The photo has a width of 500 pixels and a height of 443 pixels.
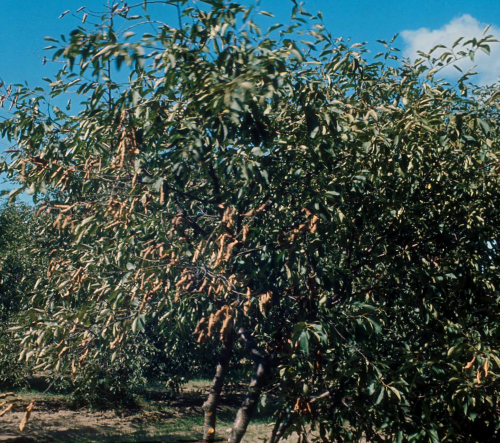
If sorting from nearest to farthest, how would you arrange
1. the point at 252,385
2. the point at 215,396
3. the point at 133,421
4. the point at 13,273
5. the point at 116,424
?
the point at 252,385, the point at 215,396, the point at 116,424, the point at 133,421, the point at 13,273

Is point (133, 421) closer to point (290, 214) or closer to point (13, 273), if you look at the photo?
point (13, 273)

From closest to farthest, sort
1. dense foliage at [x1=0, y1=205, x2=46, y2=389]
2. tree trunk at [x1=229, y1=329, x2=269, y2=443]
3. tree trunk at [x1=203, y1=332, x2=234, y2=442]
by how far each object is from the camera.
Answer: tree trunk at [x1=229, y1=329, x2=269, y2=443] → tree trunk at [x1=203, y1=332, x2=234, y2=442] → dense foliage at [x1=0, y1=205, x2=46, y2=389]

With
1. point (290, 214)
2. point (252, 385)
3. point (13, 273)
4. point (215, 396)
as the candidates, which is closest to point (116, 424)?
point (13, 273)

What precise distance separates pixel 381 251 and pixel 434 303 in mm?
850

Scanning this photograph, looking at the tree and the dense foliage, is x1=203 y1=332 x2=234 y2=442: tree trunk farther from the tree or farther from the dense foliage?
the dense foliage

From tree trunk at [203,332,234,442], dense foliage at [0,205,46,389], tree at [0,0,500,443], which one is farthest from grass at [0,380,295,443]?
tree at [0,0,500,443]

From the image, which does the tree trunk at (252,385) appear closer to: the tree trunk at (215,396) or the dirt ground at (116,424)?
the tree trunk at (215,396)

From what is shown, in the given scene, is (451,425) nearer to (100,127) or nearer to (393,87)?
(393,87)

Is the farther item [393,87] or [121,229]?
[393,87]

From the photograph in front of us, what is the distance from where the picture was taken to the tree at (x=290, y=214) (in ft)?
13.9

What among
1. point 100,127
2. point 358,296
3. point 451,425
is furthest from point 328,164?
point 451,425

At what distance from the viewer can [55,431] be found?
13.8 metres

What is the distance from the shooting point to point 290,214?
19.0 ft

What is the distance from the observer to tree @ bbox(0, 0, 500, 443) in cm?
425
